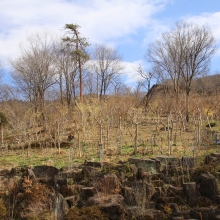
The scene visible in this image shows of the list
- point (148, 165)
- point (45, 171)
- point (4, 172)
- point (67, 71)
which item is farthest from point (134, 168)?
point (67, 71)

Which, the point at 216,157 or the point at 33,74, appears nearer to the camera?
the point at 216,157

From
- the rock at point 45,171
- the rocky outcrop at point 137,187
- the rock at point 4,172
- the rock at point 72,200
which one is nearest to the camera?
the rocky outcrop at point 137,187

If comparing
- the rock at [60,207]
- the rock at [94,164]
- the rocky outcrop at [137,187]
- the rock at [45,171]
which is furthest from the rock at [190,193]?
the rock at [45,171]

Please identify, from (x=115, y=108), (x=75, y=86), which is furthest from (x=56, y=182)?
(x=75, y=86)

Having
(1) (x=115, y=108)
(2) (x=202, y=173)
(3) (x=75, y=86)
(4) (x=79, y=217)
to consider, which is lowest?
(4) (x=79, y=217)

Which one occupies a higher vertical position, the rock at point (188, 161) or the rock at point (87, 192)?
the rock at point (188, 161)

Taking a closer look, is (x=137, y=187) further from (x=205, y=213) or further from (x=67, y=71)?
(x=67, y=71)

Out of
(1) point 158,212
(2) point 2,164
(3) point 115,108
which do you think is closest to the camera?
(1) point 158,212

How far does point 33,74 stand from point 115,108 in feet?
23.5

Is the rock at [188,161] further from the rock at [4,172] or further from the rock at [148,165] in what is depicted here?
the rock at [4,172]

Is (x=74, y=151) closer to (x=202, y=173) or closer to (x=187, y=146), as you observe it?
(x=187, y=146)

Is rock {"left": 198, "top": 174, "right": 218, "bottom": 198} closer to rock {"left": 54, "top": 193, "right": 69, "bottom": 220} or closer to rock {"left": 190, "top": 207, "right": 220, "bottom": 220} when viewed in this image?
rock {"left": 190, "top": 207, "right": 220, "bottom": 220}

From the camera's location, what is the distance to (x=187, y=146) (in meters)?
13.3

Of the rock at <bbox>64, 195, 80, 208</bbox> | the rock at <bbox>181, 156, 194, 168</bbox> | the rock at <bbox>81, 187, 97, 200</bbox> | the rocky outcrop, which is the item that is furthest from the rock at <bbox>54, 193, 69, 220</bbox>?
the rock at <bbox>181, 156, 194, 168</bbox>
